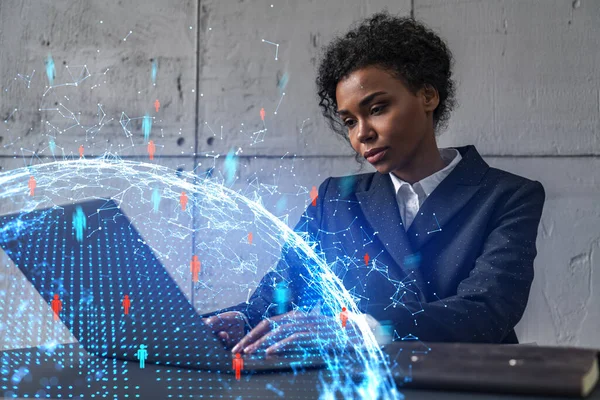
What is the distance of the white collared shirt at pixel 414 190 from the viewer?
1544mm

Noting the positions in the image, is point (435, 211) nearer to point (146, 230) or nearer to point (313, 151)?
point (313, 151)

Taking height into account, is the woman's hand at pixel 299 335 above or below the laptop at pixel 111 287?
below

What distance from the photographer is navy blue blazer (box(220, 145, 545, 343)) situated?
1.27m

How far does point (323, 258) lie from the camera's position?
161 centimetres

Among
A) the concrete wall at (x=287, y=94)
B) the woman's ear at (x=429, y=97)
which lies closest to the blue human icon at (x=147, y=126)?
the concrete wall at (x=287, y=94)

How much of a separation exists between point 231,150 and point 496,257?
102cm

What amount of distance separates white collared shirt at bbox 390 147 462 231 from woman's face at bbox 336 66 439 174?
77 millimetres

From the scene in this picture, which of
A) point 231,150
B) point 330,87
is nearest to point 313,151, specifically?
point 231,150

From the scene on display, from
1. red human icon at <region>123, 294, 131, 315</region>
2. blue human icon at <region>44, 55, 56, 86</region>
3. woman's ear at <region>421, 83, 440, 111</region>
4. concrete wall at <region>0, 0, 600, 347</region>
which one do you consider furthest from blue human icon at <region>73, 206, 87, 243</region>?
blue human icon at <region>44, 55, 56, 86</region>

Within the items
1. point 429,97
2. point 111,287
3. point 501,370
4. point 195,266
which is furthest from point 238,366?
point 195,266

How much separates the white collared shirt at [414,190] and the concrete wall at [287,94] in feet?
1.10

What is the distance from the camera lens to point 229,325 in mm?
1150

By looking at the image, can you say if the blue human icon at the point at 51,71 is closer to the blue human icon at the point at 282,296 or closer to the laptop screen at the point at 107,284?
the blue human icon at the point at 282,296

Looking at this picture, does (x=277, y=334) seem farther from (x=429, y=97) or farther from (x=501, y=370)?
(x=429, y=97)
